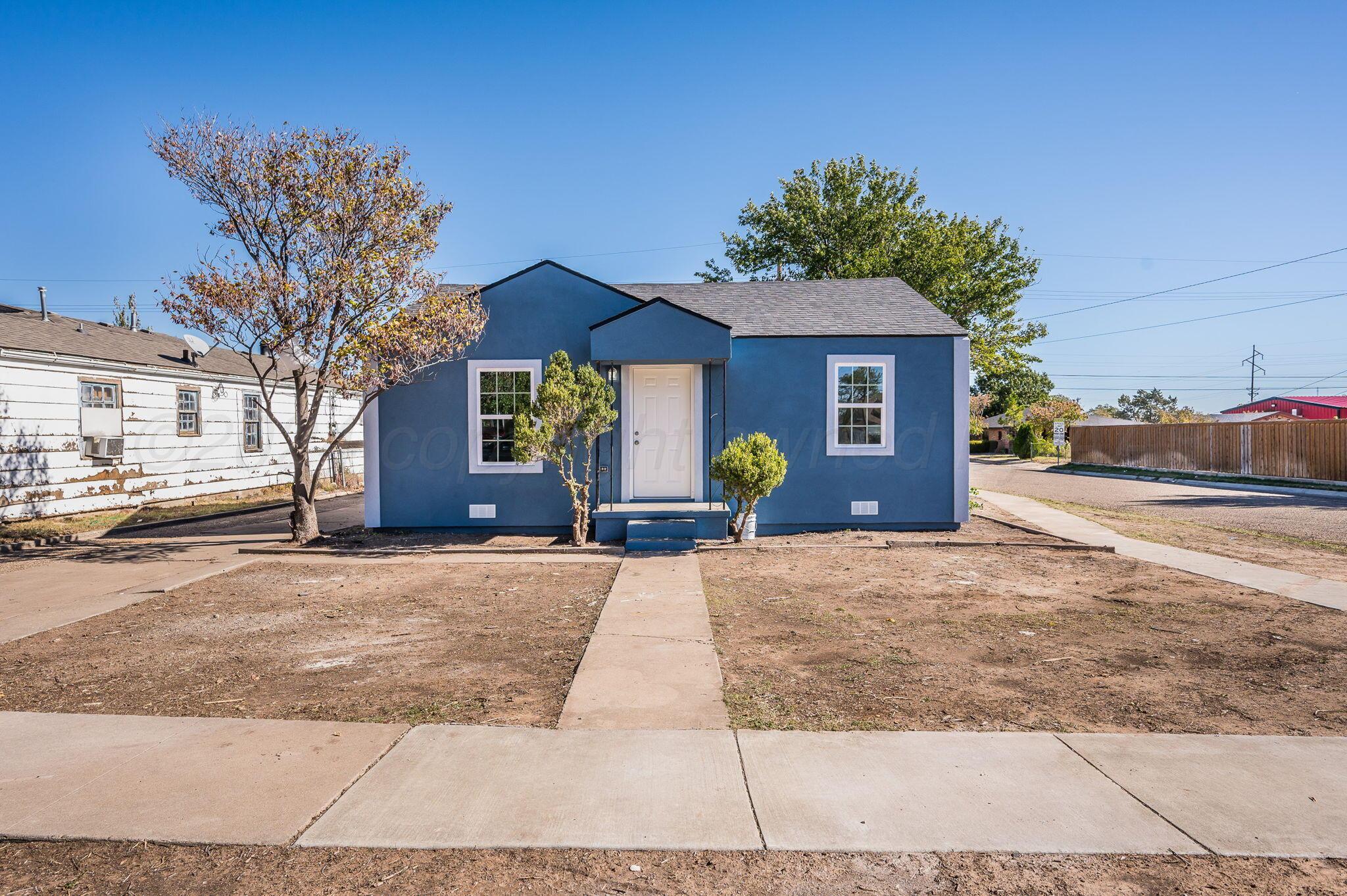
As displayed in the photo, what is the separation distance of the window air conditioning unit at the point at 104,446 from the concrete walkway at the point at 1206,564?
17797mm

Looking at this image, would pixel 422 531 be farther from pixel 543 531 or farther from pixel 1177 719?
pixel 1177 719

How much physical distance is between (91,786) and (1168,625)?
7660mm

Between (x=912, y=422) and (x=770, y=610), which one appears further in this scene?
(x=912, y=422)

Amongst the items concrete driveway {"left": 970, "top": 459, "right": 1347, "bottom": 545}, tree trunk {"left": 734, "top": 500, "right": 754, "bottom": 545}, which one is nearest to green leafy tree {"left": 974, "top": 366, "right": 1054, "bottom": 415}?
concrete driveway {"left": 970, "top": 459, "right": 1347, "bottom": 545}

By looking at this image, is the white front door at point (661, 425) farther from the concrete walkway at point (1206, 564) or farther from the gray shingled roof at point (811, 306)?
the concrete walkway at point (1206, 564)

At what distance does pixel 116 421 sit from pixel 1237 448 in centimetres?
3177

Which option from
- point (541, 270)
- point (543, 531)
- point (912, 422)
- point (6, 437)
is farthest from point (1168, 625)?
point (6, 437)

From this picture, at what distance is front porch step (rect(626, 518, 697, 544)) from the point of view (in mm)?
10461

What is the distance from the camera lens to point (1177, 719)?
421 centimetres

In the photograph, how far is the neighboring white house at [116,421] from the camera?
12648mm

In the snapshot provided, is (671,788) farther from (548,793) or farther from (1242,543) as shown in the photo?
(1242,543)

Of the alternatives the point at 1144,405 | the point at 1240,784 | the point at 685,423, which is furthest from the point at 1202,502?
the point at 1144,405

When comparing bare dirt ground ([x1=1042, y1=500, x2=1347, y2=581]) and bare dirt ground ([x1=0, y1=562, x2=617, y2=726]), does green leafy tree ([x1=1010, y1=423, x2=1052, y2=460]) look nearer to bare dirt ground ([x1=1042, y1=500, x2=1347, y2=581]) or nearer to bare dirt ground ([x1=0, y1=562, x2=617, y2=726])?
bare dirt ground ([x1=1042, y1=500, x2=1347, y2=581])

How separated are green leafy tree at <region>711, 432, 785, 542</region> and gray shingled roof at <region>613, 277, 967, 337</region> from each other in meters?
2.35
